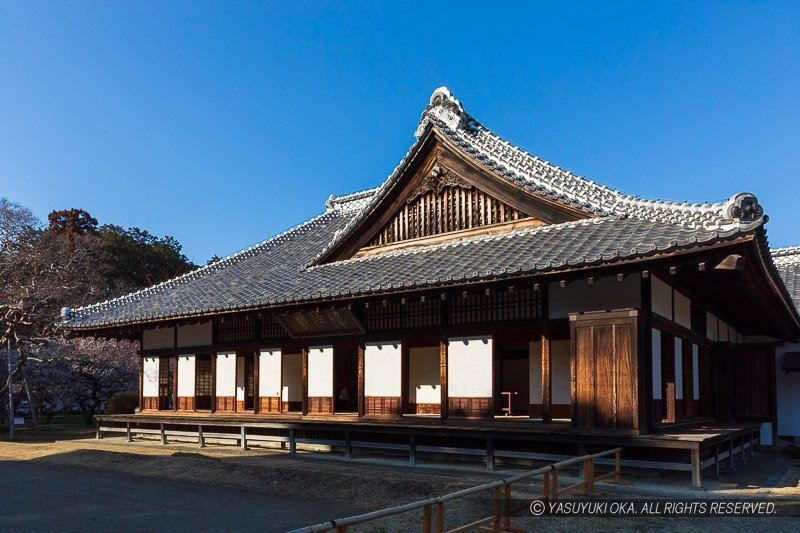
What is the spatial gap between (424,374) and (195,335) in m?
6.72

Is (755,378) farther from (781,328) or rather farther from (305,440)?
(305,440)

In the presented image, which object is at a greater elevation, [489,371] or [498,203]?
[498,203]

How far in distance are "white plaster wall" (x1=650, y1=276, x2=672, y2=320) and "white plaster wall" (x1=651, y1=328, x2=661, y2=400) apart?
416 mm

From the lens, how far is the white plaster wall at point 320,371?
15.9 metres

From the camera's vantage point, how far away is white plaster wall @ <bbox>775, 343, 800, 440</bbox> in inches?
787

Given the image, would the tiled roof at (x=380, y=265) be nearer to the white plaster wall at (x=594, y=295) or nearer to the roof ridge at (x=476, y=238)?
the roof ridge at (x=476, y=238)

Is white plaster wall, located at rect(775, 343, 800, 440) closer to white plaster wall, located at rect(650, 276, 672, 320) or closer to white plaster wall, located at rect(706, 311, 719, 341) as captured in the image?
white plaster wall, located at rect(706, 311, 719, 341)

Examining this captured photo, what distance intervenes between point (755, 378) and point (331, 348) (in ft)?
40.0

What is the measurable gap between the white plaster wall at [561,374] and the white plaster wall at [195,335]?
31.1 ft

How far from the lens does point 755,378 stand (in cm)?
1952

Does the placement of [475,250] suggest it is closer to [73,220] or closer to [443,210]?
[443,210]

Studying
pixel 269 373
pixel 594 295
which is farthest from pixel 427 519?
pixel 269 373

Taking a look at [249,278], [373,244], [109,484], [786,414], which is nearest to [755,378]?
[786,414]

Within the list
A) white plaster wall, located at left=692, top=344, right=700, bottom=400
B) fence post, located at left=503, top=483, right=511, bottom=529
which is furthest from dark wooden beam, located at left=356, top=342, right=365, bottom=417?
fence post, located at left=503, top=483, right=511, bottom=529
